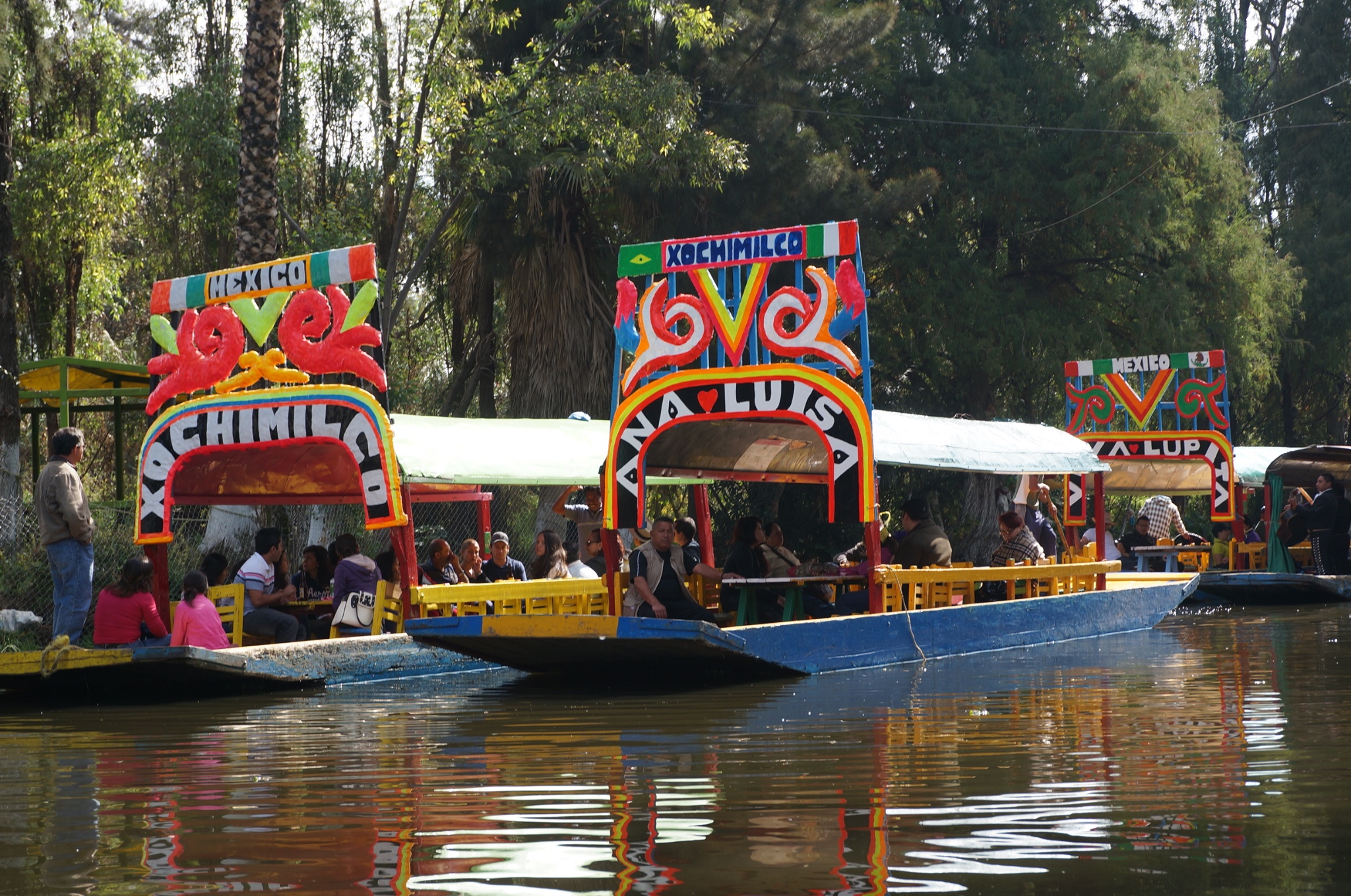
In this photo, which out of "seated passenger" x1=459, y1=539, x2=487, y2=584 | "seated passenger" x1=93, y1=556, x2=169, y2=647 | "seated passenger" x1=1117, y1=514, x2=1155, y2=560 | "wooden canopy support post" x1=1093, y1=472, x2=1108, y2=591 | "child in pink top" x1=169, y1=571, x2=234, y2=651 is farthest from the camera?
"seated passenger" x1=1117, y1=514, x2=1155, y2=560

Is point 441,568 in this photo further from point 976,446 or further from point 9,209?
point 9,209

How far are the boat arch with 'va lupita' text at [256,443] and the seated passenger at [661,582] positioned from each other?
192 centimetres

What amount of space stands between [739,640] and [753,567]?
2.39m

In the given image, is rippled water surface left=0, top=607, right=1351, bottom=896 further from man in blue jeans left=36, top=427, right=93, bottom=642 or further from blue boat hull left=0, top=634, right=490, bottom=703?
man in blue jeans left=36, top=427, right=93, bottom=642

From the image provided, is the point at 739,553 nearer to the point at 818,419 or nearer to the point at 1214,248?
the point at 818,419

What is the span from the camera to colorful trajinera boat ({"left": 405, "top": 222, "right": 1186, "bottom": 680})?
11758 mm

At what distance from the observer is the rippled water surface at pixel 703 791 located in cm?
547

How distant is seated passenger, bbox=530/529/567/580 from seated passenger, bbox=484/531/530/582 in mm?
216

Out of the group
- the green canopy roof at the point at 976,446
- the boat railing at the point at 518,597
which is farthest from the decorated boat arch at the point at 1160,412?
the boat railing at the point at 518,597

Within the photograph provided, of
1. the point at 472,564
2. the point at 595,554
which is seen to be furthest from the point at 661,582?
the point at 595,554

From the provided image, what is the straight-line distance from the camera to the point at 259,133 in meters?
17.5

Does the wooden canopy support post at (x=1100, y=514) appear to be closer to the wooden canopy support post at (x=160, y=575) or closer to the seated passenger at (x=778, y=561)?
the seated passenger at (x=778, y=561)

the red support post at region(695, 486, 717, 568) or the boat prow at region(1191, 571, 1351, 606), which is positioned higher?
the red support post at region(695, 486, 717, 568)

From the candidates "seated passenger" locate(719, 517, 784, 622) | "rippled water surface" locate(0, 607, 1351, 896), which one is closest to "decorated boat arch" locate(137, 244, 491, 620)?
"rippled water surface" locate(0, 607, 1351, 896)
